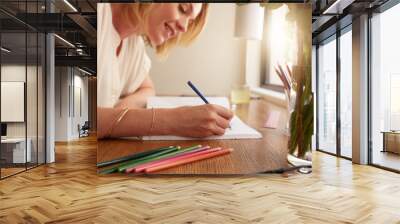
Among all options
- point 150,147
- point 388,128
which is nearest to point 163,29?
point 150,147

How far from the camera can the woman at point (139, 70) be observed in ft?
17.6

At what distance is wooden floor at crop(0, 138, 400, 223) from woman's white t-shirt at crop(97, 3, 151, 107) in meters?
1.23

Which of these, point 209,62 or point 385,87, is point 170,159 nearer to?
point 209,62

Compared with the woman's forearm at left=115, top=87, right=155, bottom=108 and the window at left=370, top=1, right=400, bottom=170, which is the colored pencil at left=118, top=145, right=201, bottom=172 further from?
the window at left=370, top=1, right=400, bottom=170

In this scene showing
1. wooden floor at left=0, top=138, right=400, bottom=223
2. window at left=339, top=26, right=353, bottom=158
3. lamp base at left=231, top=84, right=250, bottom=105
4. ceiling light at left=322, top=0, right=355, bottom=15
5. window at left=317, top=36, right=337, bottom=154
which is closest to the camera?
wooden floor at left=0, top=138, right=400, bottom=223

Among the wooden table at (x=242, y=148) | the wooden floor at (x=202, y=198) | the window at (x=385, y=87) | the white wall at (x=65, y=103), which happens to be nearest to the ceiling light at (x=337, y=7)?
the window at (x=385, y=87)

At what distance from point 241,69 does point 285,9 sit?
0.99m

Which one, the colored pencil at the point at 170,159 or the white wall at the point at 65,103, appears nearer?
the colored pencil at the point at 170,159

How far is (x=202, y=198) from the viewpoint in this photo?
163 inches

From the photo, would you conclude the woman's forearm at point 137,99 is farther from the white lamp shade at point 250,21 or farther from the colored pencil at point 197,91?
the white lamp shade at point 250,21

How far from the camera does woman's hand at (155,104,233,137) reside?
211 inches

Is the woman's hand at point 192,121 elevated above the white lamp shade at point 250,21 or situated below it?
below

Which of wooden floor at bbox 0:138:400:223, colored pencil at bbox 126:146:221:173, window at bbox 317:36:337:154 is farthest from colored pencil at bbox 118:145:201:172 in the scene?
window at bbox 317:36:337:154

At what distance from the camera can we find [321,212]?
3539 mm
